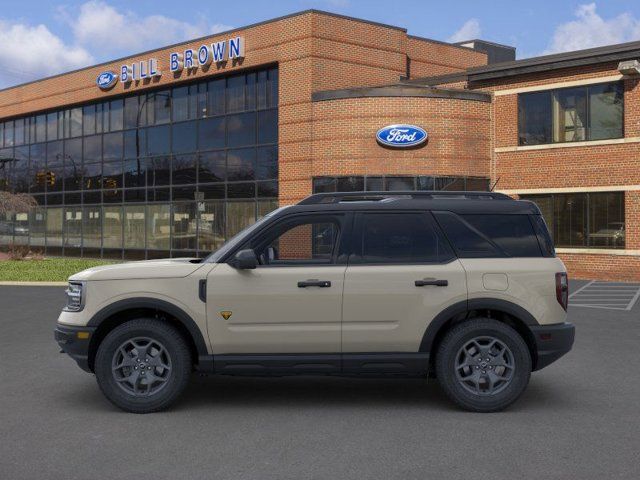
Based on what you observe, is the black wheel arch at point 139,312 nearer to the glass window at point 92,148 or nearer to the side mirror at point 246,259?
the side mirror at point 246,259

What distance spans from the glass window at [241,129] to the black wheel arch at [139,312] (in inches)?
836

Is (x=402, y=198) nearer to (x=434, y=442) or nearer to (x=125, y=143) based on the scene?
(x=434, y=442)

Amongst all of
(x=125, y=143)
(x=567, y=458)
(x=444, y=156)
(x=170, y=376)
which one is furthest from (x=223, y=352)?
(x=125, y=143)

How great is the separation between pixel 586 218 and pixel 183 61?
16493 millimetres

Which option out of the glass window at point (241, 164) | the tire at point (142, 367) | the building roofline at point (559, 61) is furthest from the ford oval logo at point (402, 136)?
the tire at point (142, 367)

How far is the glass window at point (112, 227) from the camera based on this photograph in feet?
109

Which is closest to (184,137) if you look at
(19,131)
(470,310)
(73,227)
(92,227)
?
(92,227)

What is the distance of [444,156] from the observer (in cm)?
2391

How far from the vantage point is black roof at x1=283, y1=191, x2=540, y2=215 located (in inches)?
262

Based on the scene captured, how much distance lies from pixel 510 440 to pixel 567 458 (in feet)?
1.76

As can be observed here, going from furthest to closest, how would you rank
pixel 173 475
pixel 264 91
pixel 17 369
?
pixel 264 91 < pixel 17 369 < pixel 173 475

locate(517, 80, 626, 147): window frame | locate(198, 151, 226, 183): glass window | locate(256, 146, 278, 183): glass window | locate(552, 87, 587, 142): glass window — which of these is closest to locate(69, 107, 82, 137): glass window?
locate(198, 151, 226, 183): glass window

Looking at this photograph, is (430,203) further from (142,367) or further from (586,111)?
(586,111)

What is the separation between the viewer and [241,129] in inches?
1101
